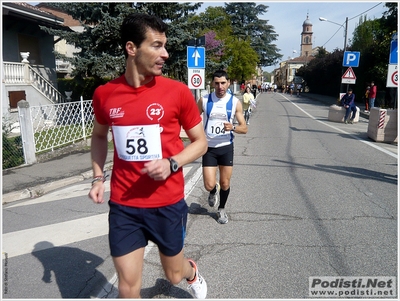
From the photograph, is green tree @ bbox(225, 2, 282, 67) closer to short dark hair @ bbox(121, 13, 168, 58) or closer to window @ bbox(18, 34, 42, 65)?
window @ bbox(18, 34, 42, 65)

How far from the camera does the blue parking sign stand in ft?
36.0

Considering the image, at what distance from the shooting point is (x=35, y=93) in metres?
16.6

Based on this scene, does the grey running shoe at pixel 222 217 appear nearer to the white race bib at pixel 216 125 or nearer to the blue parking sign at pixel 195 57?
the white race bib at pixel 216 125

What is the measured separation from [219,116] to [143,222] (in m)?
2.67

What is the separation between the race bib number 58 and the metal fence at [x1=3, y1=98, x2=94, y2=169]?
6.75m

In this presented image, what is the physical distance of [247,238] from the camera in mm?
4348

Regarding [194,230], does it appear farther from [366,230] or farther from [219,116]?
[366,230]

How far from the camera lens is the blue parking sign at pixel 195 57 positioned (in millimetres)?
10984

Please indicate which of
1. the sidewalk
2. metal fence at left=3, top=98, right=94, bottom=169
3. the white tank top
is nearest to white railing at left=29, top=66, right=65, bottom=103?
metal fence at left=3, top=98, right=94, bottom=169

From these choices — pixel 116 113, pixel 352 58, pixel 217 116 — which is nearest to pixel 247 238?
pixel 217 116

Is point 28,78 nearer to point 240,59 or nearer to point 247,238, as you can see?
point 247,238

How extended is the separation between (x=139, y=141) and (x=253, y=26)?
64847 mm

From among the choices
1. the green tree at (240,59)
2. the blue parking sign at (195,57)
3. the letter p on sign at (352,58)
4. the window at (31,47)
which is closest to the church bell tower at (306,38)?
the green tree at (240,59)

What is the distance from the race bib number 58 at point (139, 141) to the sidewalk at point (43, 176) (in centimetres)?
485
